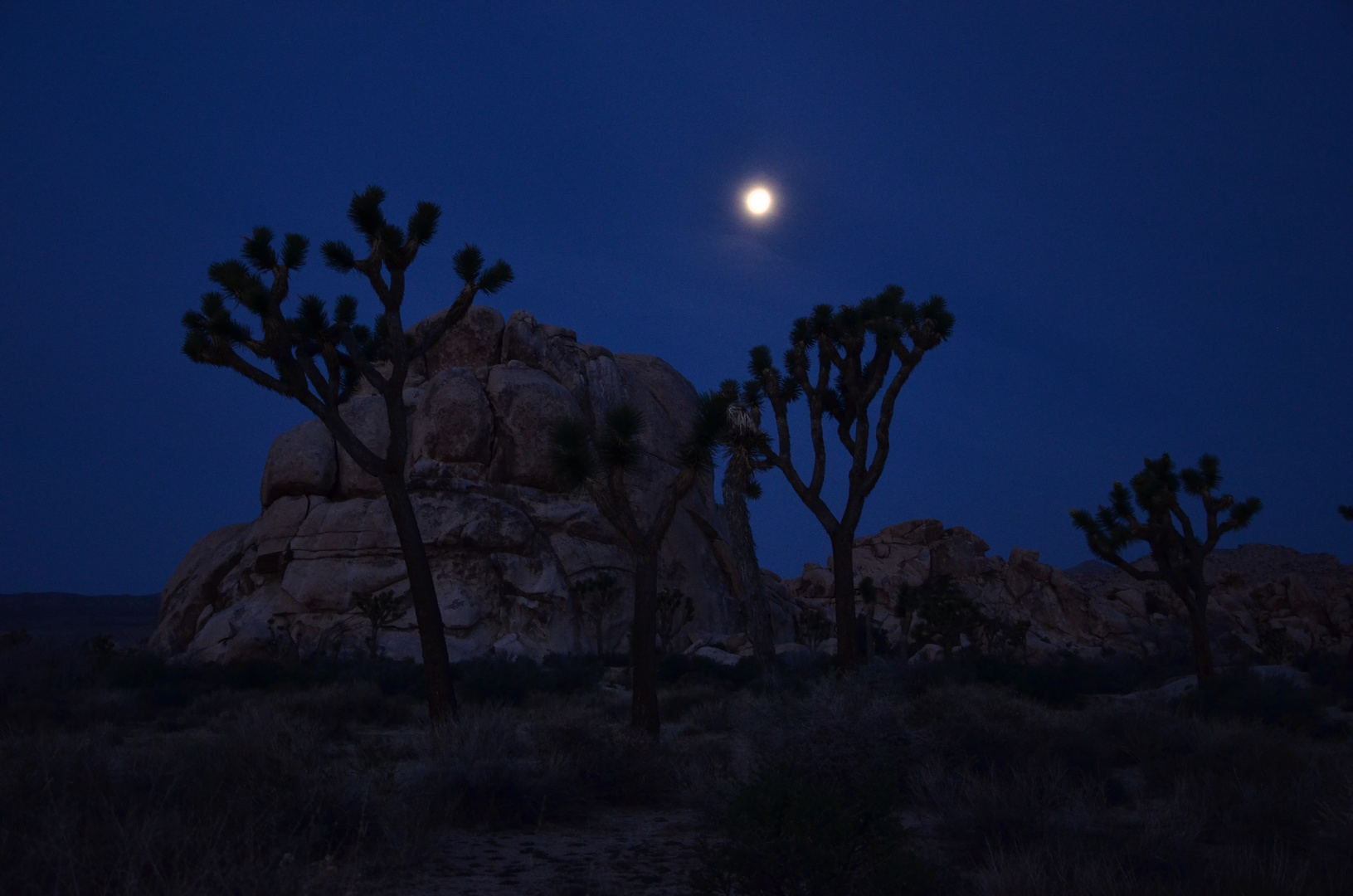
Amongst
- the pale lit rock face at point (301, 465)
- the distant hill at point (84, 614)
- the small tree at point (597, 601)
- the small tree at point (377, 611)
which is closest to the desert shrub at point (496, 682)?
the small tree at point (377, 611)

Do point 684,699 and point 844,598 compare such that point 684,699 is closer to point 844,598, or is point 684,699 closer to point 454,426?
point 844,598

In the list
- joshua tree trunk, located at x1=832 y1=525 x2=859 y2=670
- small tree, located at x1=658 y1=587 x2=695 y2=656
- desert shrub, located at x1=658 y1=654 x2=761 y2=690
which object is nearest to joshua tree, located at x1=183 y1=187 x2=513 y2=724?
joshua tree trunk, located at x1=832 y1=525 x2=859 y2=670

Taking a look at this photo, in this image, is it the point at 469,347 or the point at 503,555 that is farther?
the point at 469,347

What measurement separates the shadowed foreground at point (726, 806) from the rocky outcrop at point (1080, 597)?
103 ft

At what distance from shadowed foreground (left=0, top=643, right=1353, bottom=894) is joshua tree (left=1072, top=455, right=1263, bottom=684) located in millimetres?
7918

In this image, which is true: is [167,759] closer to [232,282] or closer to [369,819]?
[369,819]

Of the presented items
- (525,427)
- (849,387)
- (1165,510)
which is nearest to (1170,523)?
(1165,510)

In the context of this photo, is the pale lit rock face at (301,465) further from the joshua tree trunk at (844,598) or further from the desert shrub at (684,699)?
the joshua tree trunk at (844,598)

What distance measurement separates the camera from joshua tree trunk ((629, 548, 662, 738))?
11.4 metres

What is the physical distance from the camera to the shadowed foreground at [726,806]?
4117mm

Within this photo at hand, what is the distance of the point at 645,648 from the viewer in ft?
38.7

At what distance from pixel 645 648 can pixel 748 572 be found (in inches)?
460

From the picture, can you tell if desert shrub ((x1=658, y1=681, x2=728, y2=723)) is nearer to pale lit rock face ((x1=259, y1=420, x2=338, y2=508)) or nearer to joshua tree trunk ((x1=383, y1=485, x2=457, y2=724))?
joshua tree trunk ((x1=383, y1=485, x2=457, y2=724))

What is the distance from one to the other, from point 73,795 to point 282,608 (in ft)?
108
